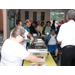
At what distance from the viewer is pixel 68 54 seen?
1.88 meters

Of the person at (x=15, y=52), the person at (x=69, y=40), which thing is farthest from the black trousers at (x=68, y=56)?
the person at (x=15, y=52)

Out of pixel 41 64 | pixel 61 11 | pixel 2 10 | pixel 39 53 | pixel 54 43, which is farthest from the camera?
pixel 61 11

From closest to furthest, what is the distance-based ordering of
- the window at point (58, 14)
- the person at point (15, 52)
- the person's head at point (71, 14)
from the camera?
the person at point (15, 52) < the person's head at point (71, 14) < the window at point (58, 14)

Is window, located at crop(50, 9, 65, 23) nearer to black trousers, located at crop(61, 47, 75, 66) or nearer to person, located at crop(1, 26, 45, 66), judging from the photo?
A: black trousers, located at crop(61, 47, 75, 66)

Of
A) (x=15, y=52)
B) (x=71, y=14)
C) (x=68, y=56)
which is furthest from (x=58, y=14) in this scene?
(x=15, y=52)

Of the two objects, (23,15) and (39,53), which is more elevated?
(23,15)

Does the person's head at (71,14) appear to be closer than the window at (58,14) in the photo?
Yes

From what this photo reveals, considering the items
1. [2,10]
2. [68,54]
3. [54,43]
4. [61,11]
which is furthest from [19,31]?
[61,11]

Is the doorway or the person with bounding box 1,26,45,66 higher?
the doorway

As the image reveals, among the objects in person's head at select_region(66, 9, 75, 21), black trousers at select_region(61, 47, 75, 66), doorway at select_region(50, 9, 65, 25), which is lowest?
black trousers at select_region(61, 47, 75, 66)

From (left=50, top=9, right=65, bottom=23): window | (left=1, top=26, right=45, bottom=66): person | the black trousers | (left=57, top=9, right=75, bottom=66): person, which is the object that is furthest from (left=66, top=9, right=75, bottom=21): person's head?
(left=50, top=9, right=65, bottom=23): window

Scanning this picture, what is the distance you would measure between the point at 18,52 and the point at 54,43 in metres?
2.56

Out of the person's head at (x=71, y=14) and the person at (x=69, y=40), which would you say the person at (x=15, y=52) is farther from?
the person's head at (x=71, y=14)
